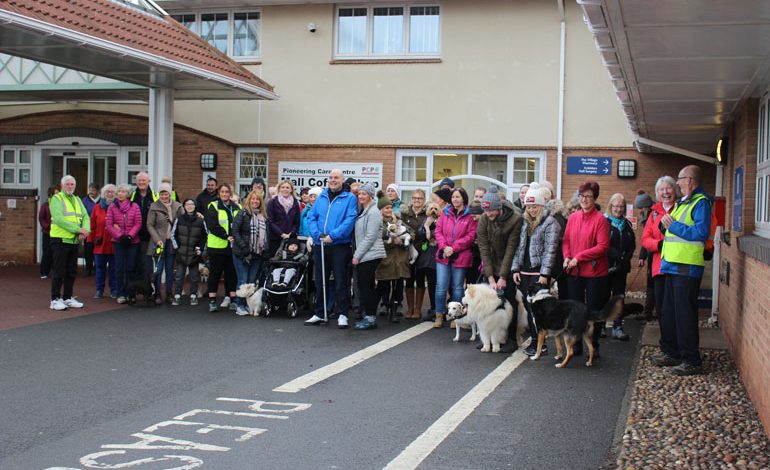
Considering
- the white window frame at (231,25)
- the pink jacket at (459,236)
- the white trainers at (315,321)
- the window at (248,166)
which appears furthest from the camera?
the window at (248,166)

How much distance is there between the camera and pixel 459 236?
11234 millimetres

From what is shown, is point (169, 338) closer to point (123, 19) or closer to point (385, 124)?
point (123, 19)

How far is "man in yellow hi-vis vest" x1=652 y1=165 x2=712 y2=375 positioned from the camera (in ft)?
27.4

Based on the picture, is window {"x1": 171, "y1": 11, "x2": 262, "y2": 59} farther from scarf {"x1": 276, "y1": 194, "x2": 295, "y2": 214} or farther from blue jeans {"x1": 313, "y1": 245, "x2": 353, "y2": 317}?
blue jeans {"x1": 313, "y1": 245, "x2": 353, "y2": 317}

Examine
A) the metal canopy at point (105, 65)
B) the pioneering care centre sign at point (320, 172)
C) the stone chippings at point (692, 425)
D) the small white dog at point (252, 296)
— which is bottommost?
the stone chippings at point (692, 425)

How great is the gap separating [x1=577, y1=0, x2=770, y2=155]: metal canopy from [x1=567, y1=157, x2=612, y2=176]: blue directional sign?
6.12 m

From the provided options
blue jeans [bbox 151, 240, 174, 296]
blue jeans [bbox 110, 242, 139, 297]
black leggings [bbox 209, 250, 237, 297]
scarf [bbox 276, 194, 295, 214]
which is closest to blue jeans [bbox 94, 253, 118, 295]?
blue jeans [bbox 110, 242, 139, 297]

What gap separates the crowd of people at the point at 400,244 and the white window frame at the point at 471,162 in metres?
4.83

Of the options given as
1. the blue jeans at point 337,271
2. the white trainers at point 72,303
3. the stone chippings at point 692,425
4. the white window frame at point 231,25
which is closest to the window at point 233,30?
the white window frame at point 231,25

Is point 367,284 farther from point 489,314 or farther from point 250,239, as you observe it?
point 250,239

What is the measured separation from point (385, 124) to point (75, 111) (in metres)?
7.38

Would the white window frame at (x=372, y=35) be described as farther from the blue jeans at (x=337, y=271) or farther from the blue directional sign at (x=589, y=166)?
the blue jeans at (x=337, y=271)

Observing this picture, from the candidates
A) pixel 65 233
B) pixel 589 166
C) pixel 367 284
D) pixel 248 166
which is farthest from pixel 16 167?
pixel 589 166

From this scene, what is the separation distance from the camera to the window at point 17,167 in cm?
2038
